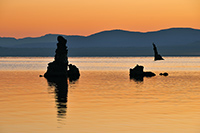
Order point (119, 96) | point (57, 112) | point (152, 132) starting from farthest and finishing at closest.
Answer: point (119, 96)
point (57, 112)
point (152, 132)

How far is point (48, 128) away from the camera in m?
27.7

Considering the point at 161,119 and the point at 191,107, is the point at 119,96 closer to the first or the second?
the point at 191,107

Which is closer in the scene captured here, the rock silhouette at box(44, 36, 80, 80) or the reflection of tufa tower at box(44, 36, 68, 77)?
the rock silhouette at box(44, 36, 80, 80)

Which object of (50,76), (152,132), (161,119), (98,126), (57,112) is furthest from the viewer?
(50,76)

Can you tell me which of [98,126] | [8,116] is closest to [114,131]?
[98,126]

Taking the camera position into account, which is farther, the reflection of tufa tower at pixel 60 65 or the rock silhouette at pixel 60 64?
the reflection of tufa tower at pixel 60 65

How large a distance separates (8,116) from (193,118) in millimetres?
13452

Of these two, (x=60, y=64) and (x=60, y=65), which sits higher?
(x=60, y=64)

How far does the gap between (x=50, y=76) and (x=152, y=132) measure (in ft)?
190

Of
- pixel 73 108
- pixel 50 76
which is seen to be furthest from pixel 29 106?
pixel 50 76

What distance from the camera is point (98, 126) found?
28.4 m

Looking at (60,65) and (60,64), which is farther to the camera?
(60,65)

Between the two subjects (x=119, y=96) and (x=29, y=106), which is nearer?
(x=29, y=106)

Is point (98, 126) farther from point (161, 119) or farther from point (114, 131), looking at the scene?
point (161, 119)
